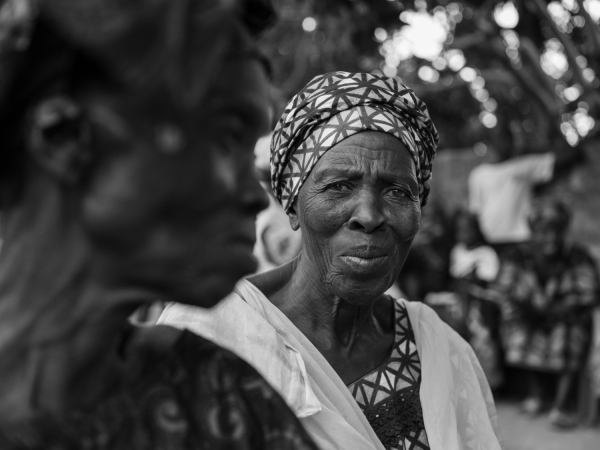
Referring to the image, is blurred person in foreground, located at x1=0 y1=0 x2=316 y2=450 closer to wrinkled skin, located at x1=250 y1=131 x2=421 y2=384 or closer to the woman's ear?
wrinkled skin, located at x1=250 y1=131 x2=421 y2=384

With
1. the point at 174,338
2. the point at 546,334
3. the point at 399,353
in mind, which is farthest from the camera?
the point at 546,334

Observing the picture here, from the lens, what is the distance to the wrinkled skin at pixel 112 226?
86cm

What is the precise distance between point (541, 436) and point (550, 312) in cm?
119

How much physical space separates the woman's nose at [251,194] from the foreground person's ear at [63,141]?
215 mm

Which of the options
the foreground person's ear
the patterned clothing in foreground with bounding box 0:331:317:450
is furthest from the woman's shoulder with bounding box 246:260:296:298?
the foreground person's ear

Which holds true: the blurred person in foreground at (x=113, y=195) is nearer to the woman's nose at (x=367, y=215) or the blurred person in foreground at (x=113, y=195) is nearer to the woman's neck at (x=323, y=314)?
the woman's nose at (x=367, y=215)

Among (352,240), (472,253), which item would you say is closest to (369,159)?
(352,240)

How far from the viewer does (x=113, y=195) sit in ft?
2.82

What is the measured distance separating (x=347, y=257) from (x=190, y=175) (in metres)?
1.13

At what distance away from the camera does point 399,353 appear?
2195mm

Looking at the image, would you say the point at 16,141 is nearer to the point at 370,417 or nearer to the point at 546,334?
the point at 370,417

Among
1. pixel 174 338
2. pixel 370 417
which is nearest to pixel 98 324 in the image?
pixel 174 338

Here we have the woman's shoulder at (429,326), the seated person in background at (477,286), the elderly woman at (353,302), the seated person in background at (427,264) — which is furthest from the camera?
the seated person in background at (427,264)

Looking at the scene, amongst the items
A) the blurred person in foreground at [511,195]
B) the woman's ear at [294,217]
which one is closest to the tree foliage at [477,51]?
the blurred person in foreground at [511,195]
